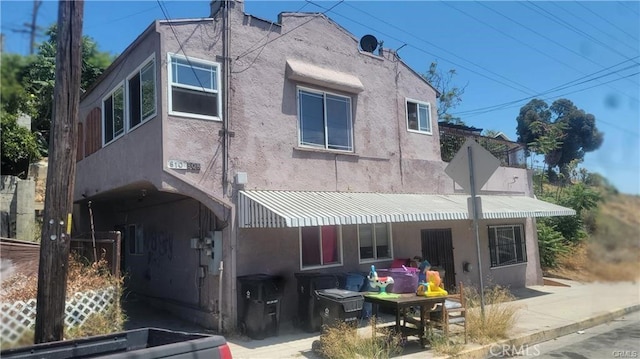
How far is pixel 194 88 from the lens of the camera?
988 cm

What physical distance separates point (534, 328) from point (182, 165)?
25.3 feet

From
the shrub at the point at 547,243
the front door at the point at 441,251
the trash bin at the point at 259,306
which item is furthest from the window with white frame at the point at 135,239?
the shrub at the point at 547,243

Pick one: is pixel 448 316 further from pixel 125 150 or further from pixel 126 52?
pixel 126 52

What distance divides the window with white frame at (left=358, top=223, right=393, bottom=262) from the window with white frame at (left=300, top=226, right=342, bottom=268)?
0.74 metres

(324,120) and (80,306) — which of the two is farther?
(324,120)

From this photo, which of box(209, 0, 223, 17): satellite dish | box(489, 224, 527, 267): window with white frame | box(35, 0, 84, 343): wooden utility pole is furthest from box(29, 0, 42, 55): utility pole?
box(489, 224, 527, 267): window with white frame

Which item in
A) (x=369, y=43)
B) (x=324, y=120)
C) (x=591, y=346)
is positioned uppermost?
(x=369, y=43)

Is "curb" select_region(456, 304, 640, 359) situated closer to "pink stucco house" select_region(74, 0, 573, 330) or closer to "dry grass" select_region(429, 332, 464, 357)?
"dry grass" select_region(429, 332, 464, 357)

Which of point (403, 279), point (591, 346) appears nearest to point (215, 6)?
point (403, 279)

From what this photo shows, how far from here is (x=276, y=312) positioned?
9211 millimetres

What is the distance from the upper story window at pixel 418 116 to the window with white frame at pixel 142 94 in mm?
7269

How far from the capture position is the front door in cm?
1363

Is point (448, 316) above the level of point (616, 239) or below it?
below

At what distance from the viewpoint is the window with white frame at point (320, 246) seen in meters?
10.9
